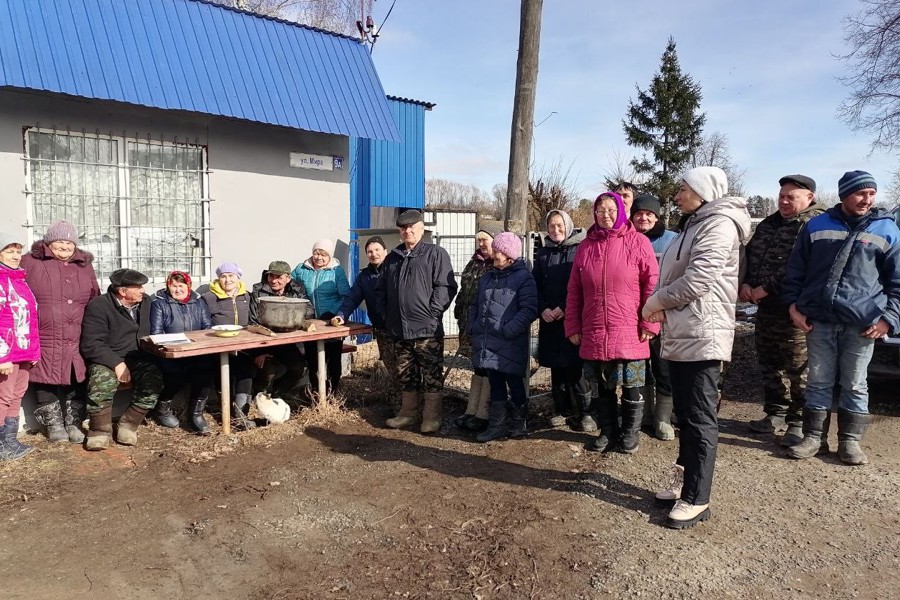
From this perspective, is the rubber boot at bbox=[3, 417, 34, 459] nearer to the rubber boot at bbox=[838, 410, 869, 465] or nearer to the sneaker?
the sneaker

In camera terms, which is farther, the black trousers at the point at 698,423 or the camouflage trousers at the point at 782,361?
the camouflage trousers at the point at 782,361

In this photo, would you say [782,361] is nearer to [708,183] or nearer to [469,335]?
[708,183]

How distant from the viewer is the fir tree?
27.0 m

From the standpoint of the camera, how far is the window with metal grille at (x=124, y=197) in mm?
5129

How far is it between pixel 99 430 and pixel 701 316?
431 centimetres

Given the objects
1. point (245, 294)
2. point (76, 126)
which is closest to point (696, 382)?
point (245, 294)

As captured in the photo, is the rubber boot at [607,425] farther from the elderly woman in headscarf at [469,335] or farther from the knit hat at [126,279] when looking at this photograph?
the knit hat at [126,279]

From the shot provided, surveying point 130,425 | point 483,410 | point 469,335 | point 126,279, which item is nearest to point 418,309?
point 469,335

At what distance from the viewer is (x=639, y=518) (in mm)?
3473

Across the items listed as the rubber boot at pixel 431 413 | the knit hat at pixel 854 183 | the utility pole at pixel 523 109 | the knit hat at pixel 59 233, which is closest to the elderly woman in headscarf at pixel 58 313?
the knit hat at pixel 59 233

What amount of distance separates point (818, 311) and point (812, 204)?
1064 millimetres

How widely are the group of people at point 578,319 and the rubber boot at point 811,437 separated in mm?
12

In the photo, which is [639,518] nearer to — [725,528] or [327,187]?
[725,528]

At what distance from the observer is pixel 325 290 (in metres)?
5.85
